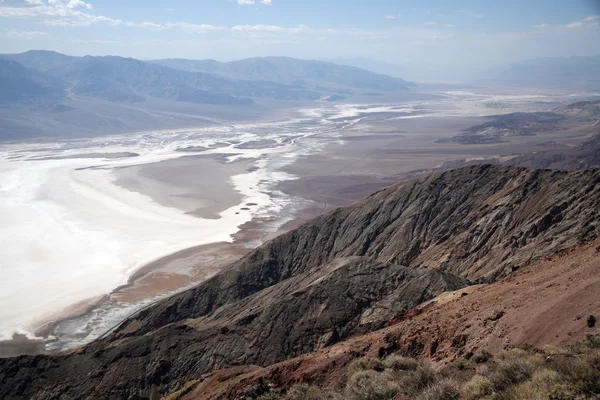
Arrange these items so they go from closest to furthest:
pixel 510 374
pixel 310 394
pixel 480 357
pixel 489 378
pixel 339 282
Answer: pixel 510 374, pixel 489 378, pixel 480 357, pixel 310 394, pixel 339 282

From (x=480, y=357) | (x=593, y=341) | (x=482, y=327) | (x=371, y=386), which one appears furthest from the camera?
(x=482, y=327)

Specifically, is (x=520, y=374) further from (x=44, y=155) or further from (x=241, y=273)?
(x=44, y=155)

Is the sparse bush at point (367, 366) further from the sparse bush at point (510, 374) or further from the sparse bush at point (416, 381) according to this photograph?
the sparse bush at point (510, 374)

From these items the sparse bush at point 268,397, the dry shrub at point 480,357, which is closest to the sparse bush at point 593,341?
the dry shrub at point 480,357

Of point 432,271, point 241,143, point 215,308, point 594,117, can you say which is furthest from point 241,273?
point 594,117

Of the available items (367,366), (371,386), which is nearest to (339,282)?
(367,366)

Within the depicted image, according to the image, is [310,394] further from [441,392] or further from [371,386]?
[441,392]
